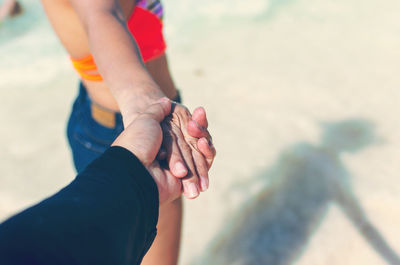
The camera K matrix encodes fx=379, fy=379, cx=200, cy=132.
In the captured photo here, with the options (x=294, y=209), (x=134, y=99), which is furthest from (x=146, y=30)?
(x=294, y=209)

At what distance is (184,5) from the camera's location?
4.39 meters

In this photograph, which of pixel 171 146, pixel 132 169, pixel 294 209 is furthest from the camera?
pixel 294 209

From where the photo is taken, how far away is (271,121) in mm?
2781

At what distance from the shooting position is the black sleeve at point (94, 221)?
61 cm

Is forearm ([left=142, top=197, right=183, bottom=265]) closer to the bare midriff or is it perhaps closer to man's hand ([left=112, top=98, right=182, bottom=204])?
man's hand ([left=112, top=98, right=182, bottom=204])

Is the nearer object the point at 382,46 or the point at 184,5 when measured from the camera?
the point at 382,46

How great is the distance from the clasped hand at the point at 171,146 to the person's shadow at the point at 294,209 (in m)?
1.08

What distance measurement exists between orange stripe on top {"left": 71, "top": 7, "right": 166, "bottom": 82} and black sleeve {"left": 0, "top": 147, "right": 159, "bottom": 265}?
1.76 ft

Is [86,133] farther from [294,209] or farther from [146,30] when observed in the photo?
[294,209]

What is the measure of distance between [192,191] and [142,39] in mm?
636

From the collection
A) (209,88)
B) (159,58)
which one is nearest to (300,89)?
(209,88)

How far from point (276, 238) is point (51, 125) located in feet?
6.18

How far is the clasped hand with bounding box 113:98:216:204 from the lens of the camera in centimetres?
97

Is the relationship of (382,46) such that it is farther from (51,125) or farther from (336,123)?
(51,125)
